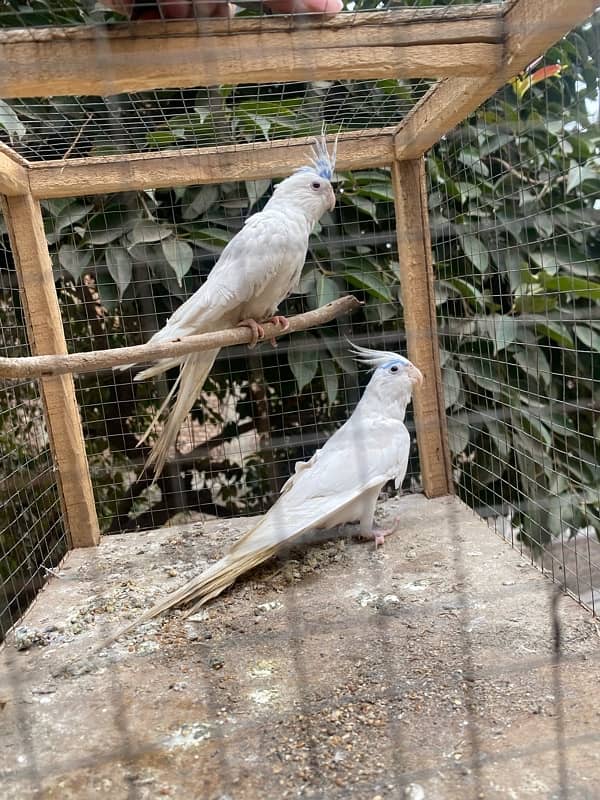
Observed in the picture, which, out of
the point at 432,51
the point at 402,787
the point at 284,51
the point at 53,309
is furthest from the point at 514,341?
the point at 53,309

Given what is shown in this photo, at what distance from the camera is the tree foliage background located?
1400 millimetres

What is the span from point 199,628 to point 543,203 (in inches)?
53.7

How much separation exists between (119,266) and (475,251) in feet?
3.06

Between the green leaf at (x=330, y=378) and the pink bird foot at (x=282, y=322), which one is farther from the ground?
the pink bird foot at (x=282, y=322)

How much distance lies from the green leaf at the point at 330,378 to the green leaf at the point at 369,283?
0.23 metres

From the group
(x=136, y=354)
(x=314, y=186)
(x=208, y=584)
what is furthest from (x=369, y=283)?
(x=208, y=584)

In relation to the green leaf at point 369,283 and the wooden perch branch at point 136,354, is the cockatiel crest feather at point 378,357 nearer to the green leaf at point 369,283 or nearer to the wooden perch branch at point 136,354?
the green leaf at point 369,283

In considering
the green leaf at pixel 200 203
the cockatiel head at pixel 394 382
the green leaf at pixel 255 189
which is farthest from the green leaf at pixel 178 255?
the cockatiel head at pixel 394 382

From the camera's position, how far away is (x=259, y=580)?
1368 millimetres

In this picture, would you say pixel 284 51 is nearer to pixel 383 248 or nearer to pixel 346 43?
pixel 346 43

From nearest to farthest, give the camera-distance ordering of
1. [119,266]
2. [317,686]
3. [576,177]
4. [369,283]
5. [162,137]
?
[317,686]
[162,137]
[576,177]
[119,266]
[369,283]

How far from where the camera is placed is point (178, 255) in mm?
1650

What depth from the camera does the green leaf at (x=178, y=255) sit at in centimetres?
164

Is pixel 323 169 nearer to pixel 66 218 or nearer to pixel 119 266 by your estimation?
pixel 119 266
